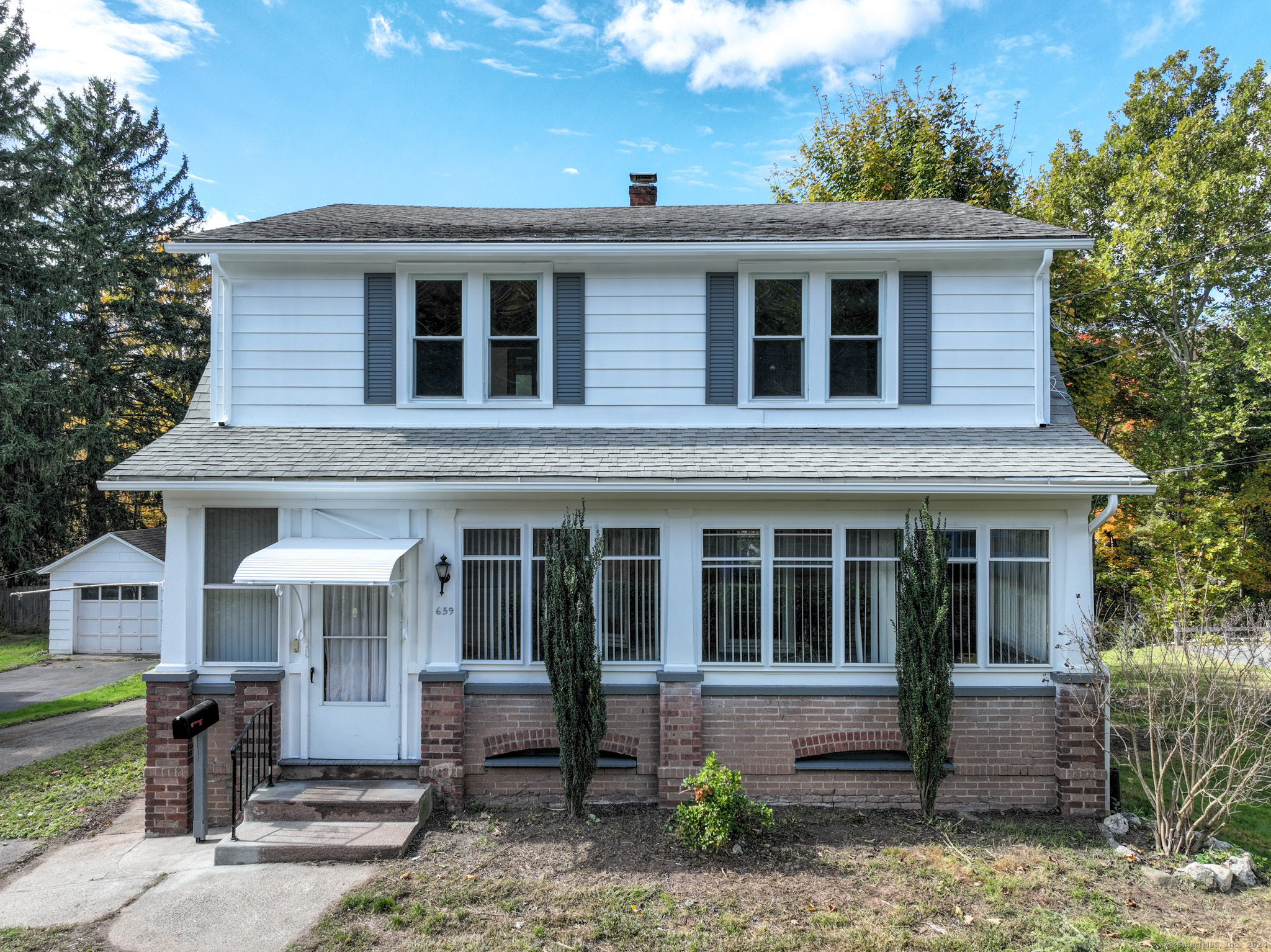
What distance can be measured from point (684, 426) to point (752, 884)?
4.30 meters

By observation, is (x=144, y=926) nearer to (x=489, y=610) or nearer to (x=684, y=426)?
(x=489, y=610)

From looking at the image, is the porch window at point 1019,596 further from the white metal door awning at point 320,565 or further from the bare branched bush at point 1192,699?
the white metal door awning at point 320,565

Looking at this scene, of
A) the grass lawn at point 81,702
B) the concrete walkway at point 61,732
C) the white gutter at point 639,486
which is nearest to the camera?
the white gutter at point 639,486

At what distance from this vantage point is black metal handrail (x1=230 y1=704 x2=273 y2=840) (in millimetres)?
6145

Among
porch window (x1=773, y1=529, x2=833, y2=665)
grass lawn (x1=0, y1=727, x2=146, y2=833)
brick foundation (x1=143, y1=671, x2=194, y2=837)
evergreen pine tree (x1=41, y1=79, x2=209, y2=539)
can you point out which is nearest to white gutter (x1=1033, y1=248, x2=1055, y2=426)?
porch window (x1=773, y1=529, x2=833, y2=665)

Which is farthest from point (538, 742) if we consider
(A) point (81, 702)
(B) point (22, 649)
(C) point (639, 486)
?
(B) point (22, 649)

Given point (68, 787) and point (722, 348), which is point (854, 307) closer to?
point (722, 348)

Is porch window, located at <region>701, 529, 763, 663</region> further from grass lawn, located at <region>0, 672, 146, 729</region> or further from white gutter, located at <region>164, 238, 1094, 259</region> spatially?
grass lawn, located at <region>0, 672, 146, 729</region>

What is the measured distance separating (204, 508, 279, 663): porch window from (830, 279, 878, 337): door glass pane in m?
6.33

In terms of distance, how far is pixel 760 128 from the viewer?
1420 centimetres

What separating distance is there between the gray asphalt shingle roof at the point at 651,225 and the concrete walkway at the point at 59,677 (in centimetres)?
992

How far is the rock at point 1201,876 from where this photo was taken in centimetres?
502

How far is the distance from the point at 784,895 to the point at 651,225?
7.06 metres

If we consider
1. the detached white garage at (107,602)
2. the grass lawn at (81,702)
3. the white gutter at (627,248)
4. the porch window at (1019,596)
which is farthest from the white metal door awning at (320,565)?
the detached white garage at (107,602)
